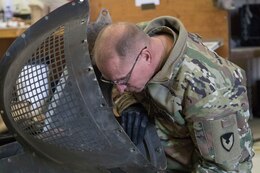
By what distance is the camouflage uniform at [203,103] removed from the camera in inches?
36.8

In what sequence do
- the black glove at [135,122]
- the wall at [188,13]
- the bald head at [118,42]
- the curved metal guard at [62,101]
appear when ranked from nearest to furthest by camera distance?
1. the curved metal guard at [62,101]
2. the bald head at [118,42]
3. the black glove at [135,122]
4. the wall at [188,13]

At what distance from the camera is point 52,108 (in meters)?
0.79

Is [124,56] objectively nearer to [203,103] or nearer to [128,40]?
[128,40]

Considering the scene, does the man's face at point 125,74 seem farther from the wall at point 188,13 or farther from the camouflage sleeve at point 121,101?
the wall at point 188,13

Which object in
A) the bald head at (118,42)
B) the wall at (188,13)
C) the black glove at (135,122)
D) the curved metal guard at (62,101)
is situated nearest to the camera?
the curved metal guard at (62,101)

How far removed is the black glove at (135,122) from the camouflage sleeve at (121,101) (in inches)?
0.8

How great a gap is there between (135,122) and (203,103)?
0.19 meters

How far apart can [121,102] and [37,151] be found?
0.30 meters

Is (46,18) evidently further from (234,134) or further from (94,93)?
(234,134)

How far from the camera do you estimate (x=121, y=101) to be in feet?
3.65

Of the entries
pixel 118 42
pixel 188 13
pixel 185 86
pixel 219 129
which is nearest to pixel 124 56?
pixel 118 42

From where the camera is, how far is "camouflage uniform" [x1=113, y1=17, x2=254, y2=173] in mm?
935

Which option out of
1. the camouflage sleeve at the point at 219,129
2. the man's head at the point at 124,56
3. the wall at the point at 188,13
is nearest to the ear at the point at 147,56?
the man's head at the point at 124,56

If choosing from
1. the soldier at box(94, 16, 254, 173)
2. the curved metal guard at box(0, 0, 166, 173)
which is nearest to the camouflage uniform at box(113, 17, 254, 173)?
the soldier at box(94, 16, 254, 173)
